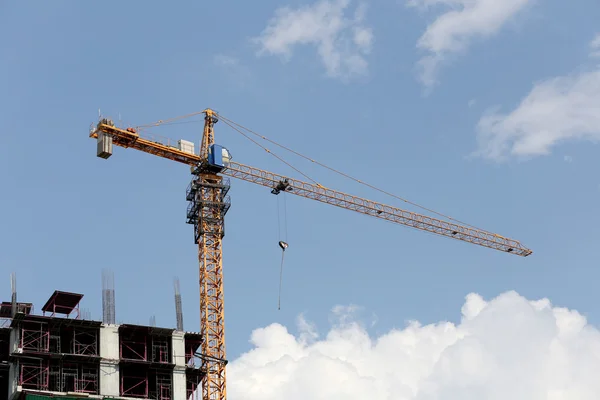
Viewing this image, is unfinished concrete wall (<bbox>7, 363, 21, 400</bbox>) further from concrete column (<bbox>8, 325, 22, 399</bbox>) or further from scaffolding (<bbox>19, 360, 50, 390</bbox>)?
scaffolding (<bbox>19, 360, 50, 390</bbox>)

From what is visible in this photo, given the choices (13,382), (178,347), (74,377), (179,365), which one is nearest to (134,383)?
(179,365)

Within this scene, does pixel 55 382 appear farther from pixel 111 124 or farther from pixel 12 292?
pixel 111 124

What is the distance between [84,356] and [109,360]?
11.6 ft

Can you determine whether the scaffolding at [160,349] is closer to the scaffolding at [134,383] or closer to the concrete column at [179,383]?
the concrete column at [179,383]

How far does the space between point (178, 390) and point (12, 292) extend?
2610 centimetres

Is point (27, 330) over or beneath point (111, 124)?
beneath

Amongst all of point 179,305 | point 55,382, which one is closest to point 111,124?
point 179,305

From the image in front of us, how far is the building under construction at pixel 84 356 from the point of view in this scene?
174375 millimetres

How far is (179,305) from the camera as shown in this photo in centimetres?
19012

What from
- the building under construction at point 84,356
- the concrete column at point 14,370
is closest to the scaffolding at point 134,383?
the building under construction at point 84,356

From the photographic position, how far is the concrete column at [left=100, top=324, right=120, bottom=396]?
176500 millimetres

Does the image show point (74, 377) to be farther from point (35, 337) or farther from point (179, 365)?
point (179, 365)

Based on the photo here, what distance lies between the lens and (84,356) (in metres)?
176

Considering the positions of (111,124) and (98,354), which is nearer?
(98,354)
